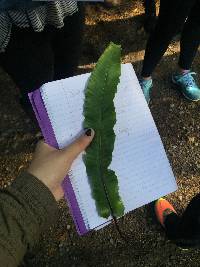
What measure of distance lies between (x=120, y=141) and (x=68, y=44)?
2.41 ft

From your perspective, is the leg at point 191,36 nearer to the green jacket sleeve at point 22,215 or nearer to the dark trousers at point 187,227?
the dark trousers at point 187,227

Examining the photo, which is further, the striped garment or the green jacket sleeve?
the striped garment

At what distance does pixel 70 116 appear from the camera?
1.20 metres

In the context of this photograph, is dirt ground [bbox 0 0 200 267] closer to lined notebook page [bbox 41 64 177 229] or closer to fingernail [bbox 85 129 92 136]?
lined notebook page [bbox 41 64 177 229]

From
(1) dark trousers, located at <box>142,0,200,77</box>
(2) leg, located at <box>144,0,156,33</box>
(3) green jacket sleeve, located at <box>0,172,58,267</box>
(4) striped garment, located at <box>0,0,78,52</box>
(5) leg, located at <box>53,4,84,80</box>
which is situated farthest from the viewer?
(2) leg, located at <box>144,0,156,33</box>

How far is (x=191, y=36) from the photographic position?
2.25 metres

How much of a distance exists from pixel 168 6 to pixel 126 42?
1.00 m

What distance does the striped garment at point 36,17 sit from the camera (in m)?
1.42

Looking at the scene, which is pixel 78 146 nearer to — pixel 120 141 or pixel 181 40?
pixel 120 141

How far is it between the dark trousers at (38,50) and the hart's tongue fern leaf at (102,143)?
465 millimetres

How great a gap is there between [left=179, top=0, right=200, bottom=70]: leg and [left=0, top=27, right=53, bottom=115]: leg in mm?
931

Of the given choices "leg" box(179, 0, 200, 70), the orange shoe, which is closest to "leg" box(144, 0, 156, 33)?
"leg" box(179, 0, 200, 70)

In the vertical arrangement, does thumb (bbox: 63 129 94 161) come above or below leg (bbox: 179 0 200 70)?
above

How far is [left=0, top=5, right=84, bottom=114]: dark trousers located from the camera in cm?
155
